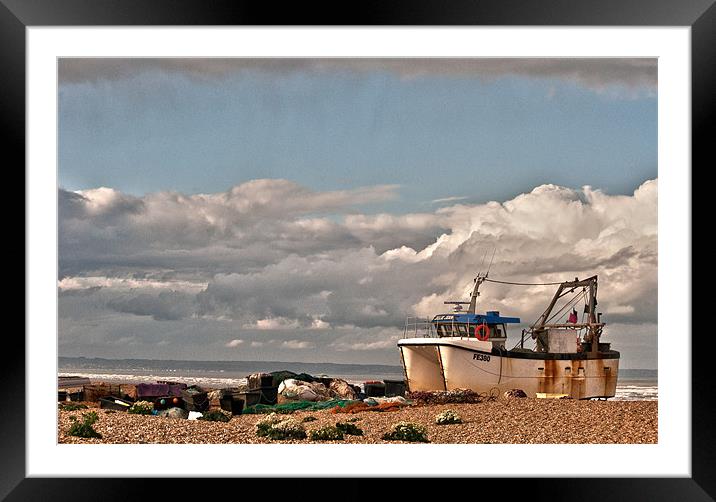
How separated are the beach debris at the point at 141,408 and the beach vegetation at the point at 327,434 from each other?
2.18 m

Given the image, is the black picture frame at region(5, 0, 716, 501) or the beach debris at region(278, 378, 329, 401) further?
the beach debris at region(278, 378, 329, 401)

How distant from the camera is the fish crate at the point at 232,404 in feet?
33.4

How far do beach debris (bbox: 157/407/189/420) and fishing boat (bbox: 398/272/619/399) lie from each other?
9.82 ft

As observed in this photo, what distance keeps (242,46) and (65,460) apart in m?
2.76

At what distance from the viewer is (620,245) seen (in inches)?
516

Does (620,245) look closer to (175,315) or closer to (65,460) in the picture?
(175,315)

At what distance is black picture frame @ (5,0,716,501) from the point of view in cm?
452

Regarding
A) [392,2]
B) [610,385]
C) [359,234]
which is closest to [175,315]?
[359,234]

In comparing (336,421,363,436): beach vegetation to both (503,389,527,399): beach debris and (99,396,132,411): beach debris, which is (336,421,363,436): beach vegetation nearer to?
(99,396,132,411): beach debris

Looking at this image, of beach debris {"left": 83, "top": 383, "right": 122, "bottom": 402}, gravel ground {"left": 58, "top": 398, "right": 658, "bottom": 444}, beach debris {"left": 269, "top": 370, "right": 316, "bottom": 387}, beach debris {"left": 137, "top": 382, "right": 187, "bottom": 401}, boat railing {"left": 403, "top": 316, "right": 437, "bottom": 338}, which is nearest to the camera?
gravel ground {"left": 58, "top": 398, "right": 658, "bottom": 444}

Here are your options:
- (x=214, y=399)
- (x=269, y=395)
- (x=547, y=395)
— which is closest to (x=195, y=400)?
(x=214, y=399)

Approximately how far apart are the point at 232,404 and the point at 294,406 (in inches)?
31.3

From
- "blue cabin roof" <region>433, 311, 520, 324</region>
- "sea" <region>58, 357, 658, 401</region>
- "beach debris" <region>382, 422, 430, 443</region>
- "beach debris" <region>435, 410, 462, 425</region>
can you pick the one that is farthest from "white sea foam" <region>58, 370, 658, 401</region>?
"beach debris" <region>382, 422, 430, 443</region>

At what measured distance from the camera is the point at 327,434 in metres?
8.73
